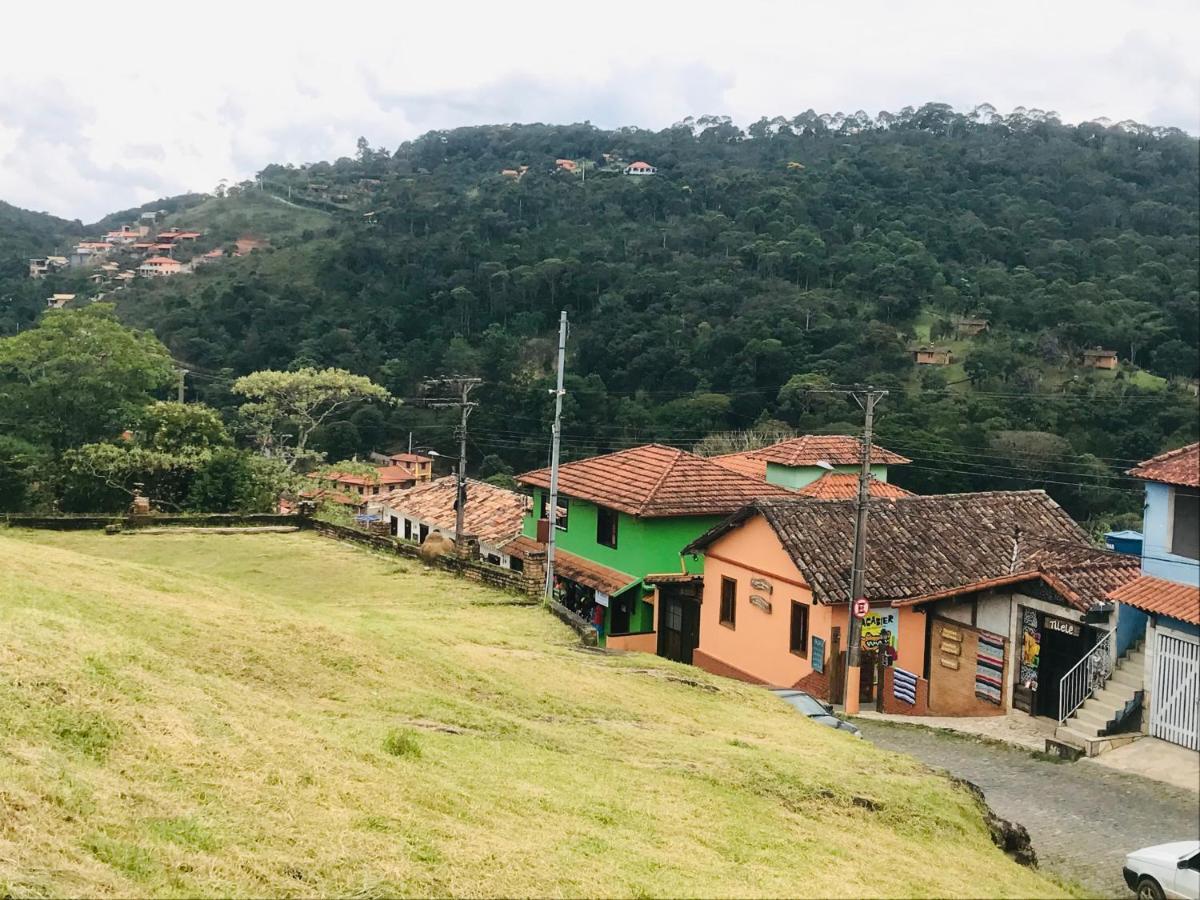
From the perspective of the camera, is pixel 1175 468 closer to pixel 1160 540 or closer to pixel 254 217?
pixel 1160 540

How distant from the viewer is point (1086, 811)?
6805 mm

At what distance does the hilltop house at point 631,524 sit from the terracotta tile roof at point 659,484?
0.10 feet

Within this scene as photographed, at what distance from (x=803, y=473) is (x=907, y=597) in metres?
11.7

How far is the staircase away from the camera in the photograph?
6138mm

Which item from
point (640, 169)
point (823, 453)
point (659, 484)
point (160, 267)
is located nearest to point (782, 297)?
point (823, 453)

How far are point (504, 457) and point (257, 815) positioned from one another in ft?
167

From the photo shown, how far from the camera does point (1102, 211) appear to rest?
93.8 ft

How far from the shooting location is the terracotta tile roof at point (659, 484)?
27039 mm

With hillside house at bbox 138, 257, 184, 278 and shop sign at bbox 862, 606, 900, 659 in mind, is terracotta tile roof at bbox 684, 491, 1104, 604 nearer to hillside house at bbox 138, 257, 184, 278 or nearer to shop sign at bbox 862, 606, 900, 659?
shop sign at bbox 862, 606, 900, 659

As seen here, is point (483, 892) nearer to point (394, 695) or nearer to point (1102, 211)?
point (394, 695)

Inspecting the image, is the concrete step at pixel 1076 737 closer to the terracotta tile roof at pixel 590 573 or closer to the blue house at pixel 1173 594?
the blue house at pixel 1173 594

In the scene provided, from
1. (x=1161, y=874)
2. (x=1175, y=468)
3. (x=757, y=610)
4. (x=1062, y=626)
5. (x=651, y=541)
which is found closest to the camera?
(x=1175, y=468)

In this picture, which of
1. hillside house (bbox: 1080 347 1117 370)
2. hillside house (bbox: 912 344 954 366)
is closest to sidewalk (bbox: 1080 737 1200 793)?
hillside house (bbox: 1080 347 1117 370)

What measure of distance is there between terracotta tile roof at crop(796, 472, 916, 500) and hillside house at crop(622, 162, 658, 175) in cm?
7613
